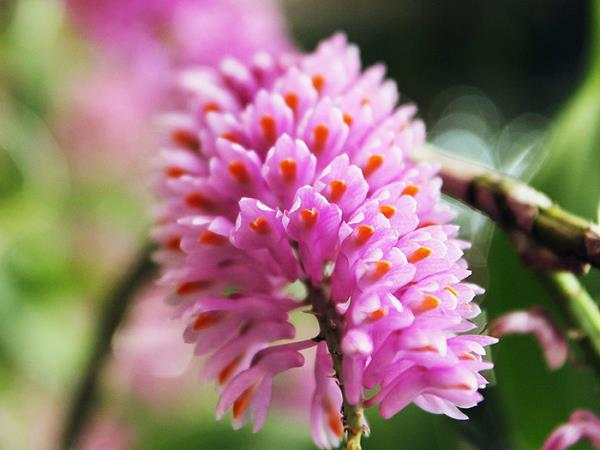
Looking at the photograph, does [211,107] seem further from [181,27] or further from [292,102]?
[181,27]

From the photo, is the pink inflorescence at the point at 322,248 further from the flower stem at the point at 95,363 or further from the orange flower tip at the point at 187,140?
the flower stem at the point at 95,363

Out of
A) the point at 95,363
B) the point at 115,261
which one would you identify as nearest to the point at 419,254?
the point at 95,363

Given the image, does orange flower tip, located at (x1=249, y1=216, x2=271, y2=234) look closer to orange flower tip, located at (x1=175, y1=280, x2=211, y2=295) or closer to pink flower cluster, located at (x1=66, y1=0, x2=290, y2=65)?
orange flower tip, located at (x1=175, y1=280, x2=211, y2=295)

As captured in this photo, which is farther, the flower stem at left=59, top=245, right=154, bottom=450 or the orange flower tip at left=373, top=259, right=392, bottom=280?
the flower stem at left=59, top=245, right=154, bottom=450

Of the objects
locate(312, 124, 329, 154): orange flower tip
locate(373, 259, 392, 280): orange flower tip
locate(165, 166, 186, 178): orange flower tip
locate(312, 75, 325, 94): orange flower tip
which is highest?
locate(312, 75, 325, 94): orange flower tip

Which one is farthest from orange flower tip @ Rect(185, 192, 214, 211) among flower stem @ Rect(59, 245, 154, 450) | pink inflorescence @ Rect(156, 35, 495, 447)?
flower stem @ Rect(59, 245, 154, 450)

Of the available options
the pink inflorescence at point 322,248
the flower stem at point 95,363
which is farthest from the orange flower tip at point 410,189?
the flower stem at point 95,363
